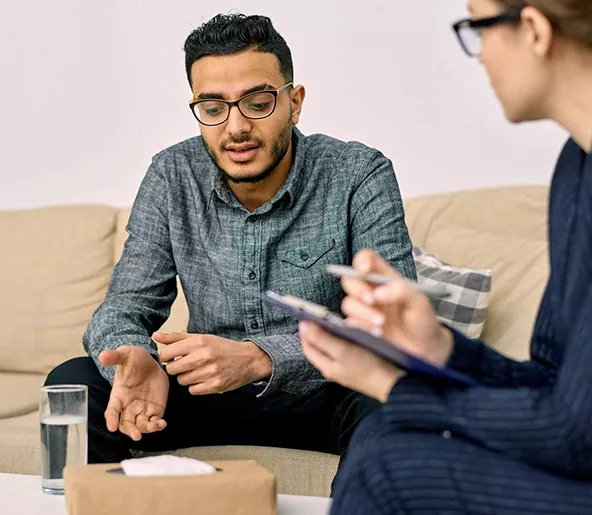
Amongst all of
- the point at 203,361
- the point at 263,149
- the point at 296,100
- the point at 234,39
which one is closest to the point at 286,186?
the point at 263,149

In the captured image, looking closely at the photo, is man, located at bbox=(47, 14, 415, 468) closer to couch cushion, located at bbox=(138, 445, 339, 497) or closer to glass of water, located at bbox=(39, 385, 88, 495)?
couch cushion, located at bbox=(138, 445, 339, 497)

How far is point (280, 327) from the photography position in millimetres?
2059

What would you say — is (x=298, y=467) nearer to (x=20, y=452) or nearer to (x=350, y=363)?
(x=20, y=452)

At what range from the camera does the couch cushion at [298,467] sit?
1991mm

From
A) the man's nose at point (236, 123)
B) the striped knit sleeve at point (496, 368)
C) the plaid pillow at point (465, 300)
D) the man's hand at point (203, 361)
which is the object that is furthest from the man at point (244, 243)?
the striped knit sleeve at point (496, 368)

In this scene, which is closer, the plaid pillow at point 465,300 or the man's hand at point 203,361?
the man's hand at point 203,361

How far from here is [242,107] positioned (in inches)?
78.6

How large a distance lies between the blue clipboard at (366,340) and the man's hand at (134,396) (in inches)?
28.3

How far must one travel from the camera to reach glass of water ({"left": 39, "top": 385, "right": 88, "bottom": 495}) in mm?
1572

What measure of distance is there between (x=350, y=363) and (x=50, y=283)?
1.84 meters

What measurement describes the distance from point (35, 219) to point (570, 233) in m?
2.09

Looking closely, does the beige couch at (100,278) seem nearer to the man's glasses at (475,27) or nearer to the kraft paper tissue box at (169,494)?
the kraft paper tissue box at (169,494)

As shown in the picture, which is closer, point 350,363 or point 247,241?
point 350,363

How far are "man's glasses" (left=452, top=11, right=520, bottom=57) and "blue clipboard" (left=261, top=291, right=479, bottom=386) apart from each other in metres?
0.35
